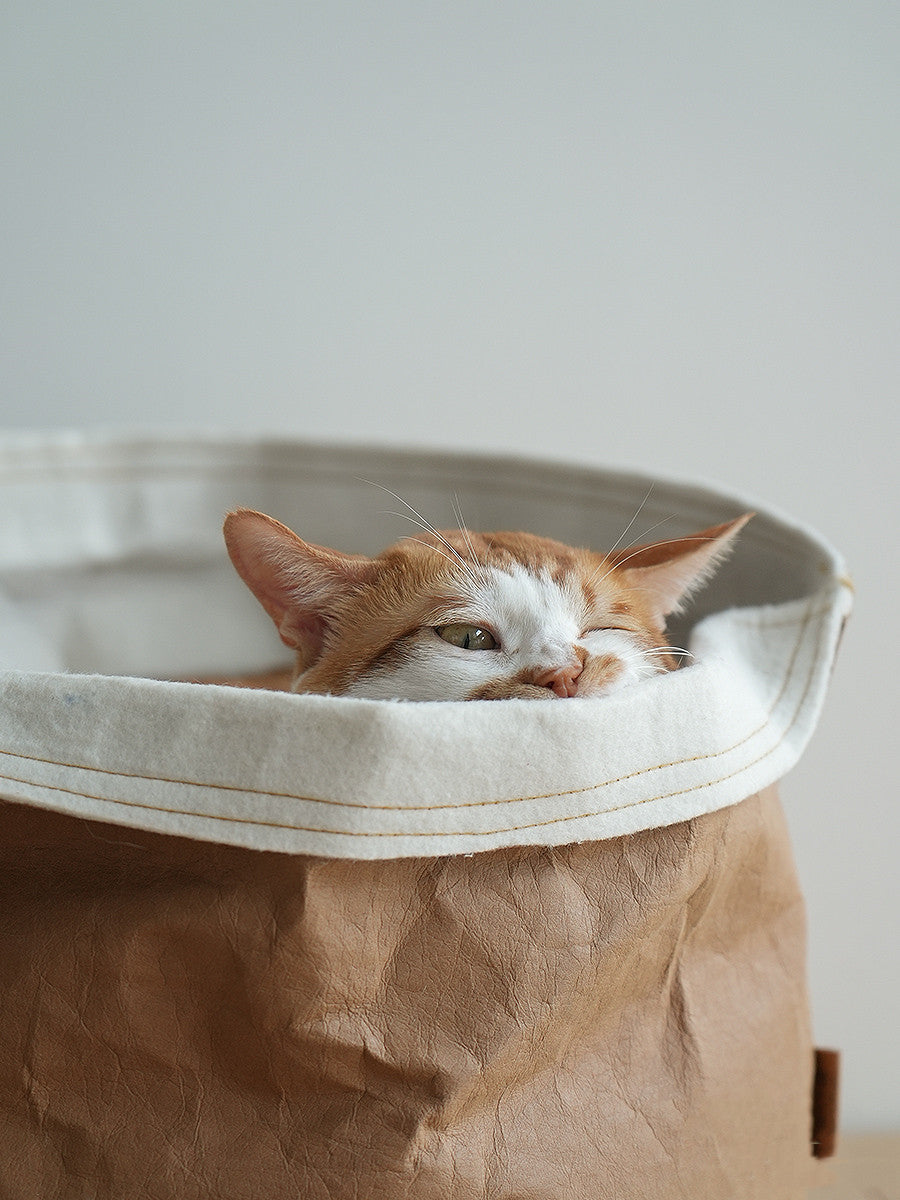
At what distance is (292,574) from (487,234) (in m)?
0.74

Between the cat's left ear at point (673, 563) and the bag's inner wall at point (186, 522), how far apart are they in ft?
0.66

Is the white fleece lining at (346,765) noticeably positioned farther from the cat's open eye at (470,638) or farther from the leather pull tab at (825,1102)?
the leather pull tab at (825,1102)

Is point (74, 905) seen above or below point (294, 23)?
below

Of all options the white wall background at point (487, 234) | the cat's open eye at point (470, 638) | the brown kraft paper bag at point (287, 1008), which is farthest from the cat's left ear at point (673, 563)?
the white wall background at point (487, 234)

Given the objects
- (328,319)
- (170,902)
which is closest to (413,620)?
(170,902)

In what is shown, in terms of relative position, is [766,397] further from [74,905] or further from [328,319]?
[74,905]

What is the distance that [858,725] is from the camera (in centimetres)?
140

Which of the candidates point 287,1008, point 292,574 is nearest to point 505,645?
point 292,574

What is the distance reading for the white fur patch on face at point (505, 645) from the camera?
0.66 metres

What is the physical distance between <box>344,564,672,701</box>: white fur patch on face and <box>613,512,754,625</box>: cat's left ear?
80 mm

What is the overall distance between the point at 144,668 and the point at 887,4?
1222 mm

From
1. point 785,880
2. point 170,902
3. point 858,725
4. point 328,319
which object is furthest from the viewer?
point 858,725

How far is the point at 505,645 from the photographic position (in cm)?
69

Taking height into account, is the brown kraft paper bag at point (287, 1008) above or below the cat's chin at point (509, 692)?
below
